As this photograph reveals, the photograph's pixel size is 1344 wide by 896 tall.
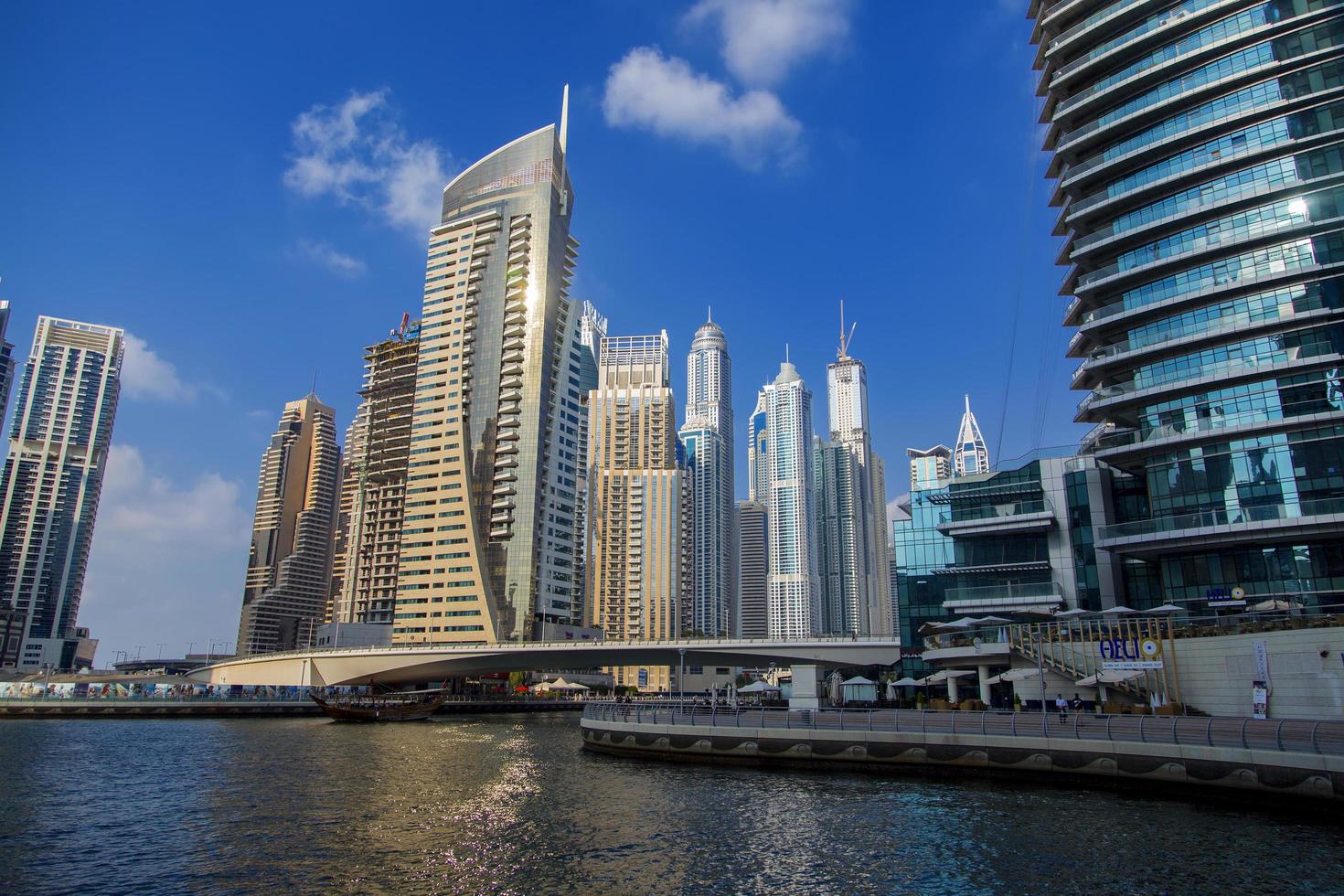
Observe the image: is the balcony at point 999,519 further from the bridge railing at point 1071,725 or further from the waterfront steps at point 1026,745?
the waterfront steps at point 1026,745

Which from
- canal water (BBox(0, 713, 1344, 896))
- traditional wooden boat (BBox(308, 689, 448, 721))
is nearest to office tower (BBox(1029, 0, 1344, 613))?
canal water (BBox(0, 713, 1344, 896))

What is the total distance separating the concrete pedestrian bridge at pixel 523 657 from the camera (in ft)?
326

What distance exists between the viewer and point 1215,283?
6241 cm

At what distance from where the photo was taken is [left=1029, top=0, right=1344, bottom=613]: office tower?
5750cm

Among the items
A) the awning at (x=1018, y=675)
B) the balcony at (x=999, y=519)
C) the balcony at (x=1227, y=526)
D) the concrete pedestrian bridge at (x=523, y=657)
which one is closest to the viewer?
the balcony at (x=1227, y=526)

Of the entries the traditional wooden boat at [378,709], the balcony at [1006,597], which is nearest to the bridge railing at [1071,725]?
the balcony at [1006,597]

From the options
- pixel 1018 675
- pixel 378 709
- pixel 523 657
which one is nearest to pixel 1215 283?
pixel 1018 675

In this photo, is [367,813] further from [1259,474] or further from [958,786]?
[1259,474]

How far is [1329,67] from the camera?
6047 cm

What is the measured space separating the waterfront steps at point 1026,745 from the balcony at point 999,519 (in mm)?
33589

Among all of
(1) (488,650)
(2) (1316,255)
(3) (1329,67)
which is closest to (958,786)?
(2) (1316,255)

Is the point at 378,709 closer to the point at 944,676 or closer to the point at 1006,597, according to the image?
the point at 944,676

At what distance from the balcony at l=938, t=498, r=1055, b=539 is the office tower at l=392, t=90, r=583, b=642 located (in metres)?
94.7

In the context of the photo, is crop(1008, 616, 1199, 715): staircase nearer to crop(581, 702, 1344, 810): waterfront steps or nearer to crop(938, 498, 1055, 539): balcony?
crop(581, 702, 1344, 810): waterfront steps
